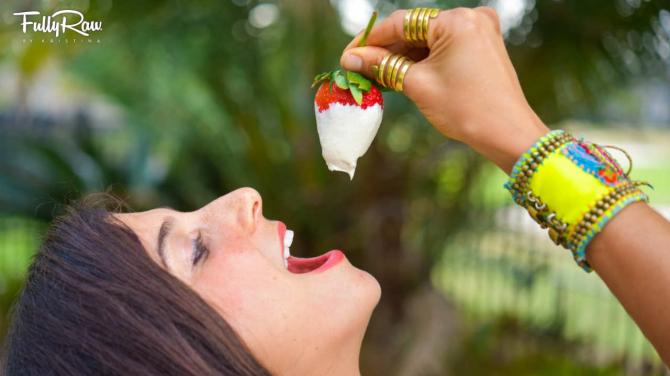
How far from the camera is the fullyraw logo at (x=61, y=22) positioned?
3125 mm

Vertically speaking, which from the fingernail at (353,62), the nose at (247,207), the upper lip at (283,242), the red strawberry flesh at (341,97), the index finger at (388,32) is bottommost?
the upper lip at (283,242)

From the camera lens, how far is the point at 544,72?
366cm

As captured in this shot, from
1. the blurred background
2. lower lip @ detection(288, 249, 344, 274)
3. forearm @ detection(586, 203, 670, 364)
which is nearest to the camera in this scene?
forearm @ detection(586, 203, 670, 364)

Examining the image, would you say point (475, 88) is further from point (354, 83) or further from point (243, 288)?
point (243, 288)

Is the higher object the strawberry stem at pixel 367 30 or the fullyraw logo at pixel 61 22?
the fullyraw logo at pixel 61 22

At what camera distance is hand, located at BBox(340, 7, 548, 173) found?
1240mm

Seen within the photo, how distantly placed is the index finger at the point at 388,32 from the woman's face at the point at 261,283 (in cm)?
41

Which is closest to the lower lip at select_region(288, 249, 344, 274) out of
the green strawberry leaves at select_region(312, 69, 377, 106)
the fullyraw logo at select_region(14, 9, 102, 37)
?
the green strawberry leaves at select_region(312, 69, 377, 106)

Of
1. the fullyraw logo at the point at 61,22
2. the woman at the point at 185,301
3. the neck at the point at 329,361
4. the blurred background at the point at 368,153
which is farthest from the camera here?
the blurred background at the point at 368,153

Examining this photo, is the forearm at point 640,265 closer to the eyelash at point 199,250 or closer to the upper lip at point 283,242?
the upper lip at point 283,242

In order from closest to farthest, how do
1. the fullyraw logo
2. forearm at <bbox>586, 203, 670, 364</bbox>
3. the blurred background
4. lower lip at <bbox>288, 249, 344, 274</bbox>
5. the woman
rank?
1. forearm at <bbox>586, 203, 670, 364</bbox>
2. the woman
3. lower lip at <bbox>288, 249, 344, 274</bbox>
4. the fullyraw logo
5. the blurred background

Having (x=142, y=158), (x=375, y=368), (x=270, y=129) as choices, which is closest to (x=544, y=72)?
A: (x=270, y=129)

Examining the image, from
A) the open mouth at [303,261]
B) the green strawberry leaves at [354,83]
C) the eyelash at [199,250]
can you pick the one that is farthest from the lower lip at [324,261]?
the green strawberry leaves at [354,83]

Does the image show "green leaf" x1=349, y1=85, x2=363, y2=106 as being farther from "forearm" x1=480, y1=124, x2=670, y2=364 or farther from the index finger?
"forearm" x1=480, y1=124, x2=670, y2=364
